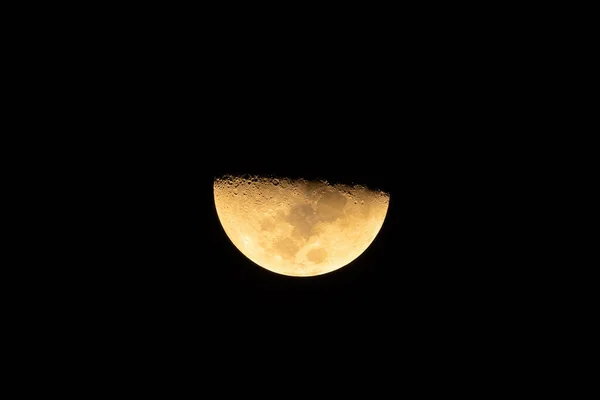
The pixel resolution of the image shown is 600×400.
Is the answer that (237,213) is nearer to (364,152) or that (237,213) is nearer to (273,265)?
(273,265)

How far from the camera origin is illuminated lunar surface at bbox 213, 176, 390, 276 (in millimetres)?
2928

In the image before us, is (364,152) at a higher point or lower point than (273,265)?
higher

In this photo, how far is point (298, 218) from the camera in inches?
116

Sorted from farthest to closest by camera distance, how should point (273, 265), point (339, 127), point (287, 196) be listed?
1. point (273, 265)
2. point (287, 196)
3. point (339, 127)

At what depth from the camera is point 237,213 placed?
3.11m

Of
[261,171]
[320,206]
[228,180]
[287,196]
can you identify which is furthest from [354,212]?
[228,180]

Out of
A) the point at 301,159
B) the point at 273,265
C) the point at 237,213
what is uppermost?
the point at 301,159

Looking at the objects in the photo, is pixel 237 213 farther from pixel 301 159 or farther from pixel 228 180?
pixel 301 159

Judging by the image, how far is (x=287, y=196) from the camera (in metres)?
2.94

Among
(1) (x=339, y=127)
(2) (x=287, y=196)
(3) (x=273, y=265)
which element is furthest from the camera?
(3) (x=273, y=265)

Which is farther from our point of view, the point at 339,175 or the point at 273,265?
the point at 273,265

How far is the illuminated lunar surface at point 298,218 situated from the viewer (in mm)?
2928

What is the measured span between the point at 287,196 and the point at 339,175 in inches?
15.6

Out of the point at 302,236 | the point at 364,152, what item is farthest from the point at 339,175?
the point at 302,236
